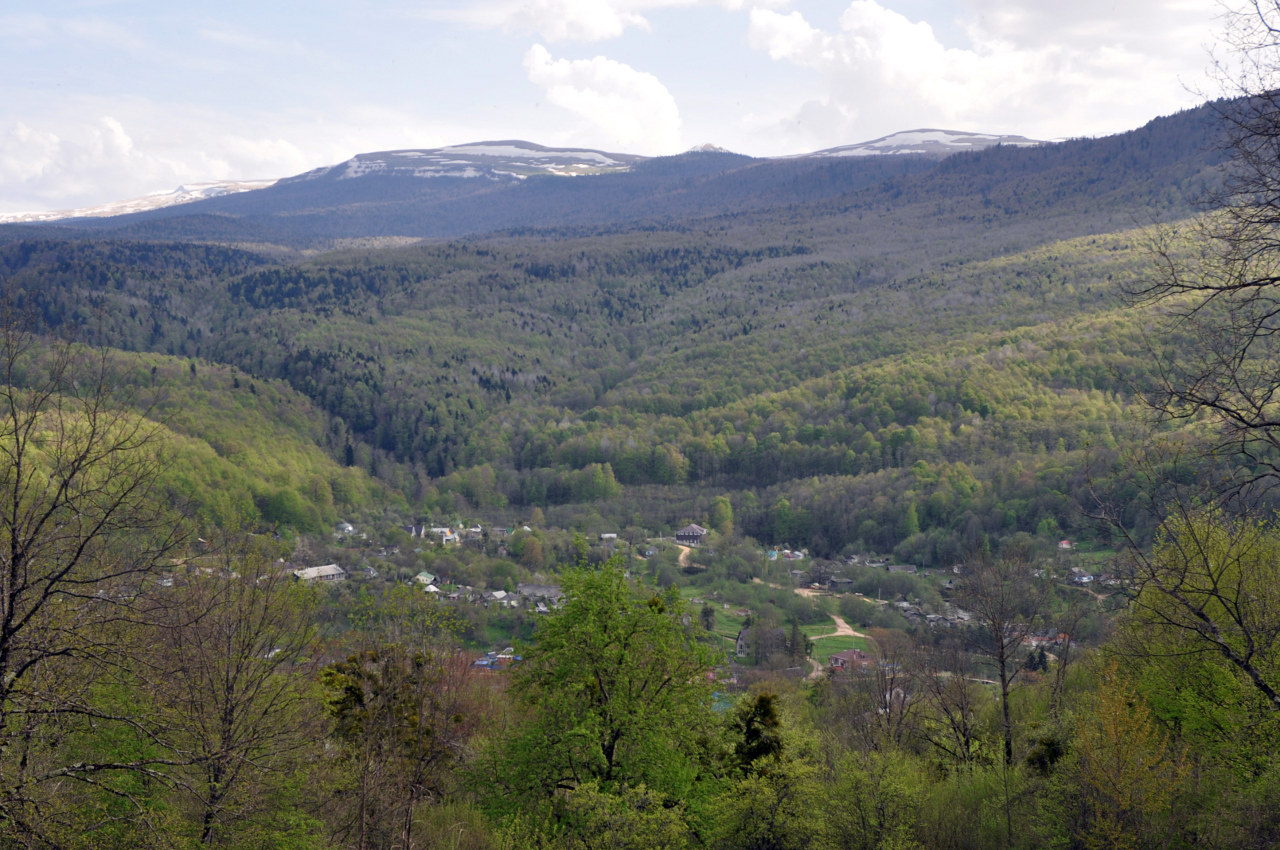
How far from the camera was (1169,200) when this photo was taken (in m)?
138

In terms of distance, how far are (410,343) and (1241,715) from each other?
5063 inches

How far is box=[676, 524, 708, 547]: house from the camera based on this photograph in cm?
7431

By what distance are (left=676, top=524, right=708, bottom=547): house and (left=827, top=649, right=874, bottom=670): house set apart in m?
29.0

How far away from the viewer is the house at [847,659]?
135ft

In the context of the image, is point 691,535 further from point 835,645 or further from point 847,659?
point 847,659

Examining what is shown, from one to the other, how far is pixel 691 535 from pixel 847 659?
107 feet

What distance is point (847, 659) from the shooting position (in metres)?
43.2

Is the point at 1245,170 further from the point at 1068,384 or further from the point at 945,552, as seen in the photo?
the point at 1068,384

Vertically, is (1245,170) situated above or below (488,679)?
above

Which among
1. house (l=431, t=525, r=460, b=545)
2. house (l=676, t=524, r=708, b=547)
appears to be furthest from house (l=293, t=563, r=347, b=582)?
house (l=676, t=524, r=708, b=547)

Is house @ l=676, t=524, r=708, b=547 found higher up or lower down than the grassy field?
lower down

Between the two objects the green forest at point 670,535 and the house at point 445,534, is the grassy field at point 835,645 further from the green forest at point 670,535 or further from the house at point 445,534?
the house at point 445,534

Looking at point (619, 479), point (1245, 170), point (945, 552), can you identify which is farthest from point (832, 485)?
point (1245, 170)

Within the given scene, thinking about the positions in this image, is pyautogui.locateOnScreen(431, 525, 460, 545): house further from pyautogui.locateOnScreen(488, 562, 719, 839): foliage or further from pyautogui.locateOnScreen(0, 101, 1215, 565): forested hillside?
pyautogui.locateOnScreen(488, 562, 719, 839): foliage
